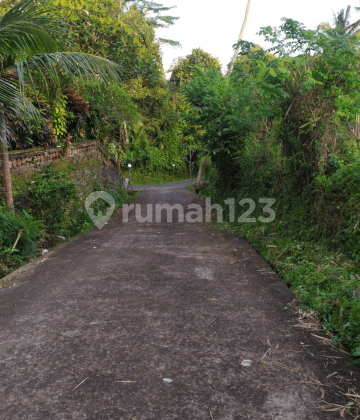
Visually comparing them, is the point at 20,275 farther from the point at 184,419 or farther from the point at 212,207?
the point at 212,207

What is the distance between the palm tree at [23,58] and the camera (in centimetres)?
539

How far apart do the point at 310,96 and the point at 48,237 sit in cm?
539

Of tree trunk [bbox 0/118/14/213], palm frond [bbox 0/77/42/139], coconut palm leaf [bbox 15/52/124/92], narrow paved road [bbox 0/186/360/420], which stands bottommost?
narrow paved road [bbox 0/186/360/420]

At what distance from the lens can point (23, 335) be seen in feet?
11.5

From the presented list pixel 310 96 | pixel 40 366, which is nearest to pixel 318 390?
pixel 40 366

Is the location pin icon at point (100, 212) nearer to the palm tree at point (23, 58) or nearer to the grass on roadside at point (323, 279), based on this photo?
the palm tree at point (23, 58)

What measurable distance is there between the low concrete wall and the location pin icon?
1276 mm

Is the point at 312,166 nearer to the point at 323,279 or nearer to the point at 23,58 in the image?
the point at 323,279

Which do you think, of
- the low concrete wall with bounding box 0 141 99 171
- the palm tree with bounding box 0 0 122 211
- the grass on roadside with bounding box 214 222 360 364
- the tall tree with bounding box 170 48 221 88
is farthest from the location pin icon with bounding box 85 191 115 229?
the tall tree with bounding box 170 48 221 88

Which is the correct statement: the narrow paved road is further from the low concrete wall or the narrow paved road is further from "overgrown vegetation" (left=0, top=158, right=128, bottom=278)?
the low concrete wall

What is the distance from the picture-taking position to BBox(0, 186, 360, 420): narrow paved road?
2.45m

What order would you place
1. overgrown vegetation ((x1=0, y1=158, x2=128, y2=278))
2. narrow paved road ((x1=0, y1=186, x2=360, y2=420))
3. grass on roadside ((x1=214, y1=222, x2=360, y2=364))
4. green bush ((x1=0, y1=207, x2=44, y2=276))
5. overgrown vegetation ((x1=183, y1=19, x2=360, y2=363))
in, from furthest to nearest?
overgrown vegetation ((x1=0, y1=158, x2=128, y2=278))
green bush ((x1=0, y1=207, x2=44, y2=276))
overgrown vegetation ((x1=183, y1=19, x2=360, y2=363))
grass on roadside ((x1=214, y1=222, x2=360, y2=364))
narrow paved road ((x1=0, y1=186, x2=360, y2=420))

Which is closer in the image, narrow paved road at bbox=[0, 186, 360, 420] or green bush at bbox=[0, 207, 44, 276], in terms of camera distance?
narrow paved road at bbox=[0, 186, 360, 420]

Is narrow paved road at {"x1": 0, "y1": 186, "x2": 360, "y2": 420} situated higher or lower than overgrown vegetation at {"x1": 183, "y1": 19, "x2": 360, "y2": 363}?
lower
